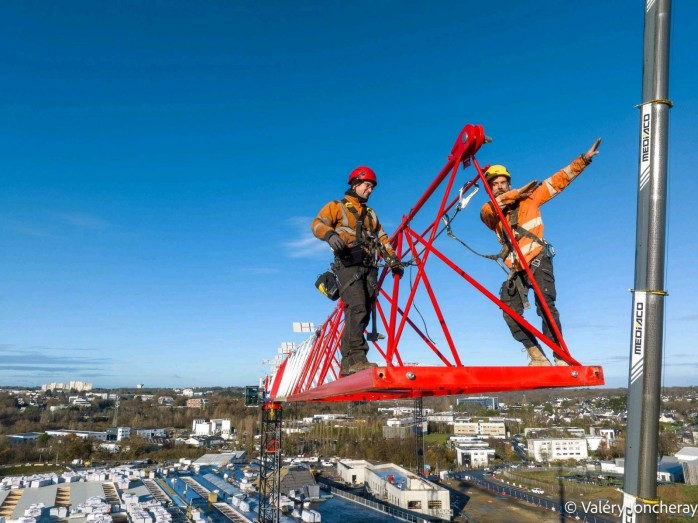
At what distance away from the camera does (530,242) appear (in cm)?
600

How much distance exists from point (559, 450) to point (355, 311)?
8387 cm

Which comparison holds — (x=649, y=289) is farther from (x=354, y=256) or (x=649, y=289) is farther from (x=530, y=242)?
(x=354, y=256)

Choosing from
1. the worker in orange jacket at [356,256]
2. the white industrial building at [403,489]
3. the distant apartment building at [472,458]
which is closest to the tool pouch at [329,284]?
the worker in orange jacket at [356,256]

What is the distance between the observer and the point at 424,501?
4128 cm

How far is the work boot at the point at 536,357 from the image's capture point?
5864mm

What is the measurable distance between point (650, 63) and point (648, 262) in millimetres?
1823

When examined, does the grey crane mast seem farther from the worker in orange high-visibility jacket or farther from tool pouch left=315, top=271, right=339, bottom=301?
tool pouch left=315, top=271, right=339, bottom=301

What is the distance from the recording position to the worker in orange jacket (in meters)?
6.46

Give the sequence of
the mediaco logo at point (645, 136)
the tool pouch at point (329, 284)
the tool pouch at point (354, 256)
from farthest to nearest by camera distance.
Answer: the tool pouch at point (329, 284) → the tool pouch at point (354, 256) → the mediaco logo at point (645, 136)

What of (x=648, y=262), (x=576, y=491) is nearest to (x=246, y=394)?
(x=648, y=262)

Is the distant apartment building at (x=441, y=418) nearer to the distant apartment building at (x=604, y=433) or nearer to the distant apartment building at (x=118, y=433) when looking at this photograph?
the distant apartment building at (x=604, y=433)

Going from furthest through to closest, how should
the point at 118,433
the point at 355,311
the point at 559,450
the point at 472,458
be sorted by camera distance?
the point at 118,433, the point at 559,450, the point at 472,458, the point at 355,311

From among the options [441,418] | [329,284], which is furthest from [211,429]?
[329,284]

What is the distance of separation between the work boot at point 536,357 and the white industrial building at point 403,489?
38.8 meters
